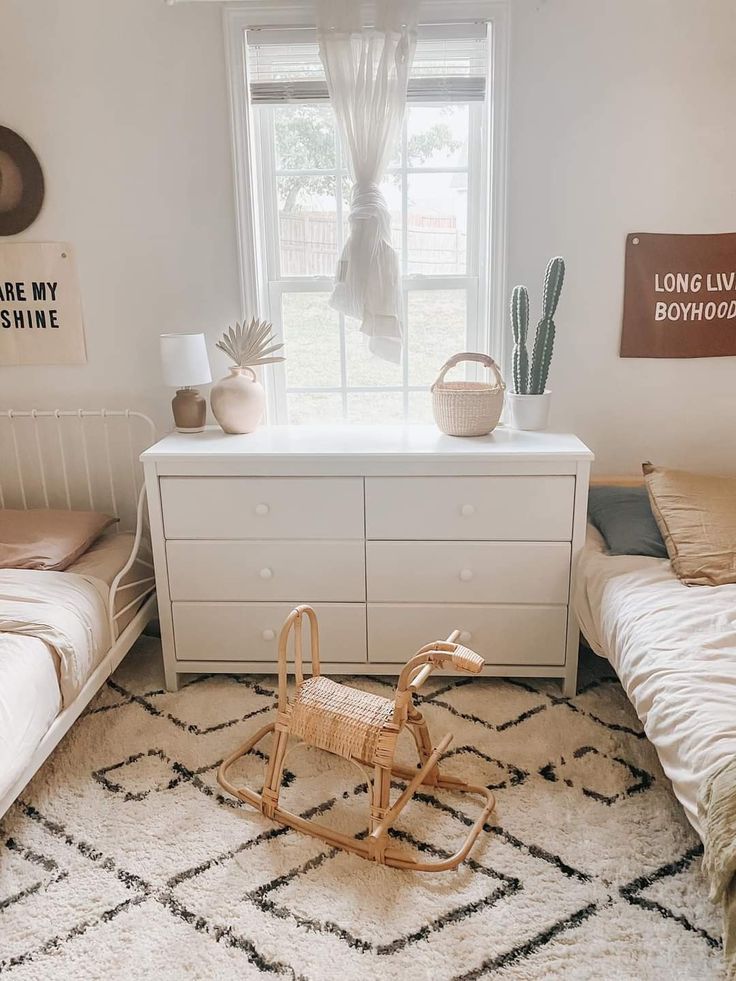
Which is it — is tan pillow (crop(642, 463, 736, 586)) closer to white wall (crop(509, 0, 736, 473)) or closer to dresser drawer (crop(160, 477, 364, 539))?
white wall (crop(509, 0, 736, 473))

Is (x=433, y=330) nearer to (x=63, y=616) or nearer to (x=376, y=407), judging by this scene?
(x=376, y=407)

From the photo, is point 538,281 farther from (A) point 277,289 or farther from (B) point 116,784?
(B) point 116,784

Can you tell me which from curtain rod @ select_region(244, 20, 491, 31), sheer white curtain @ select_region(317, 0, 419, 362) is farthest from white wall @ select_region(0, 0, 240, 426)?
sheer white curtain @ select_region(317, 0, 419, 362)

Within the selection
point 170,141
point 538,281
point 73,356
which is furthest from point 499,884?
point 170,141

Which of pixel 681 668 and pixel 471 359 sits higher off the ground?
pixel 471 359

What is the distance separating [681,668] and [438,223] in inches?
65.6

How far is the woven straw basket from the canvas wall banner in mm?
1265

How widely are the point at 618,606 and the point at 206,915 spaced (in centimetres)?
123

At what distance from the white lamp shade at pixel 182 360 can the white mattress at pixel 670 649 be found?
4.40 feet

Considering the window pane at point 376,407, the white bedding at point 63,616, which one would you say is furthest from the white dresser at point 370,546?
the window pane at point 376,407

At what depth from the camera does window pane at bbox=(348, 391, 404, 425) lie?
Answer: 9.11 ft

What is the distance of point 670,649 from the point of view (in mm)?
1781

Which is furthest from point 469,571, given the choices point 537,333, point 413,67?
point 413,67

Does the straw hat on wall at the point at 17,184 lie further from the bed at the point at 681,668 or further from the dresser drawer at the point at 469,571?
the bed at the point at 681,668
